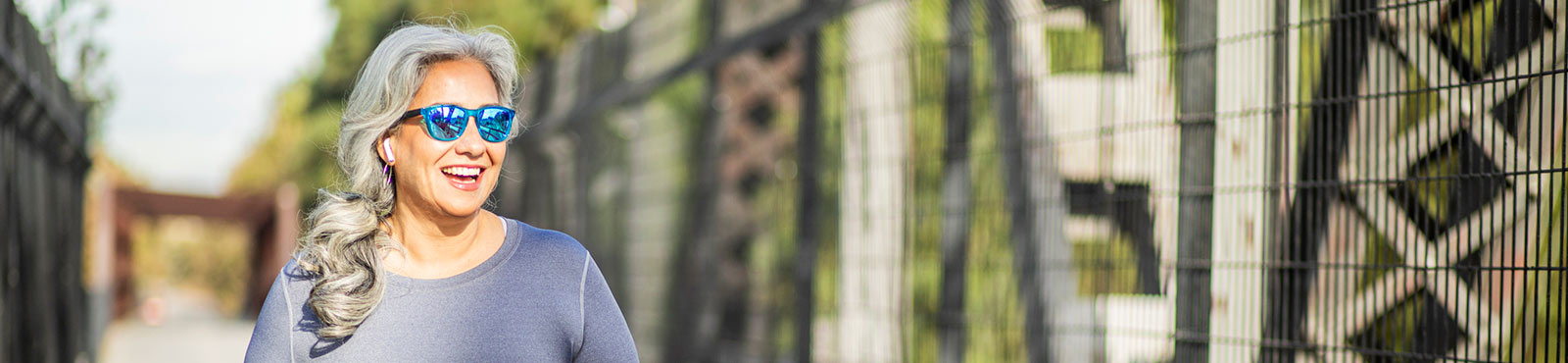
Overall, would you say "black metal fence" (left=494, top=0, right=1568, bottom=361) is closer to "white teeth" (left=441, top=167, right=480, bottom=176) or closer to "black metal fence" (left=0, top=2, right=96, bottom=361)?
"white teeth" (left=441, top=167, right=480, bottom=176)

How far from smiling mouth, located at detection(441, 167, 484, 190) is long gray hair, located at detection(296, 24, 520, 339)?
10cm

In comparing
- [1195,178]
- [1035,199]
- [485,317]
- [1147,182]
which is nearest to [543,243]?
[485,317]

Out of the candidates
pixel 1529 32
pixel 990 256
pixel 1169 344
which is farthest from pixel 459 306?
pixel 990 256

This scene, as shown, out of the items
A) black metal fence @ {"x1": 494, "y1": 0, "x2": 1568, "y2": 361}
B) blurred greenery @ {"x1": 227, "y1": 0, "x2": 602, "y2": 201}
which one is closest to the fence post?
black metal fence @ {"x1": 494, "y1": 0, "x2": 1568, "y2": 361}

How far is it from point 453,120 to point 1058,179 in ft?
10.5

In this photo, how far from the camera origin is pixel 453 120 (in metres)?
2.55

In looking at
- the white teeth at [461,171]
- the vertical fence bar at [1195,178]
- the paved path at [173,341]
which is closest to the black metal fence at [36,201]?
the white teeth at [461,171]

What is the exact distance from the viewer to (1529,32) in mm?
3584

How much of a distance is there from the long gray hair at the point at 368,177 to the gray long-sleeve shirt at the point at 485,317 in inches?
1.6

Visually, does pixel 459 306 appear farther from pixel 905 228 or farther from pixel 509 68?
pixel 905 228

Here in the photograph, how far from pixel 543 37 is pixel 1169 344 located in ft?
85.4

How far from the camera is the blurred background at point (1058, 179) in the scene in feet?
12.8

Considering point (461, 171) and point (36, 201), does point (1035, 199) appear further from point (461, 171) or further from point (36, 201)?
point (36, 201)

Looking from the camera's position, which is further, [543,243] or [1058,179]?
[1058,179]
